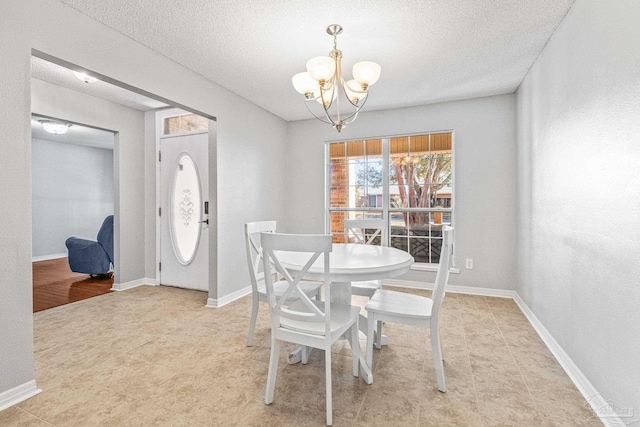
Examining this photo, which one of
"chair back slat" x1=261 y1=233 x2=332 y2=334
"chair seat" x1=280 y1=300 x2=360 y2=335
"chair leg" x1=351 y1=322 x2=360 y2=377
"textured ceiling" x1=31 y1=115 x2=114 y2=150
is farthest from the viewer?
"textured ceiling" x1=31 y1=115 x2=114 y2=150

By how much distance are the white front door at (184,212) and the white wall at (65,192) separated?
3.99 metres

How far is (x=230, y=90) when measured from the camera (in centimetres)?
361

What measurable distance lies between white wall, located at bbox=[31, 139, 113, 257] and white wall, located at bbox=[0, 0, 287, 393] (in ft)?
12.1

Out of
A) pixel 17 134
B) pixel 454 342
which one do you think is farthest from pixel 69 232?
pixel 454 342

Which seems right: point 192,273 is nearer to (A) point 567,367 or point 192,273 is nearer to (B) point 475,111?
(A) point 567,367

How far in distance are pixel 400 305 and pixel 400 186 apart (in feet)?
8.43

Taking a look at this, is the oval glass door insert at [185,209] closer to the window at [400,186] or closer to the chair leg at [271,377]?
the window at [400,186]

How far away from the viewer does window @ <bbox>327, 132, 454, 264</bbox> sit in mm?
4121

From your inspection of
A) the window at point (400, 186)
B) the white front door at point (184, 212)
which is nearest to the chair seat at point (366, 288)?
the window at point (400, 186)

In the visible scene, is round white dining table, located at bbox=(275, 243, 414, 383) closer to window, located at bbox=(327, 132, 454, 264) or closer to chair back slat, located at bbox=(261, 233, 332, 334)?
chair back slat, located at bbox=(261, 233, 332, 334)

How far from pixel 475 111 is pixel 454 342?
9.40 feet

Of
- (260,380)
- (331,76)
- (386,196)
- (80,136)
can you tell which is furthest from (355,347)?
(80,136)

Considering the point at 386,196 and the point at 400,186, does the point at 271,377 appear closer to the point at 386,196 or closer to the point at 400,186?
the point at 386,196

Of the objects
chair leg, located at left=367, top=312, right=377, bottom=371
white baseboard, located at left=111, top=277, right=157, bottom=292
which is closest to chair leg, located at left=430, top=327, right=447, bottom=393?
chair leg, located at left=367, top=312, right=377, bottom=371
